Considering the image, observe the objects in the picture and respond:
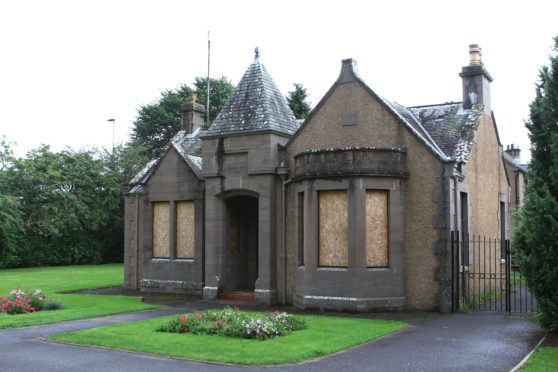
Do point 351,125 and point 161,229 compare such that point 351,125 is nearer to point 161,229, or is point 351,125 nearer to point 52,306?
point 161,229

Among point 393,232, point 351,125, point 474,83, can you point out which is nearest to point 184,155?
point 351,125

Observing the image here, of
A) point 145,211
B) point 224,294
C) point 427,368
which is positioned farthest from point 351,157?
point 145,211

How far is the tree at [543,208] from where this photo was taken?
42.1ft

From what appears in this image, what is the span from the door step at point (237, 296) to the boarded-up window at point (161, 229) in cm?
387

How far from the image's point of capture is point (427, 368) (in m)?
10.0

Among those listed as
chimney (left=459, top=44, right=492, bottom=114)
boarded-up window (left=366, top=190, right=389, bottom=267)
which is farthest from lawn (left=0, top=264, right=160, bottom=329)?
chimney (left=459, top=44, right=492, bottom=114)

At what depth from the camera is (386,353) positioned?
443 inches

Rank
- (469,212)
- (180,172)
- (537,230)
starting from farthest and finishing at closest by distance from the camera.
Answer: (180,172)
(469,212)
(537,230)

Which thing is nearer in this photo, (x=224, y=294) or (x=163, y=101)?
(x=224, y=294)

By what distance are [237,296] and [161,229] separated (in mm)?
5081

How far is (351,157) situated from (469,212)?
15.7 feet

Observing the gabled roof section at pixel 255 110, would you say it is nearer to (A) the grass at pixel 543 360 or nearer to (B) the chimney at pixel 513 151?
(A) the grass at pixel 543 360

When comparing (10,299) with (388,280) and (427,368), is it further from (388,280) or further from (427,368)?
(427,368)

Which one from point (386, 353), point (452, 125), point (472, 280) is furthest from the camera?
point (452, 125)
